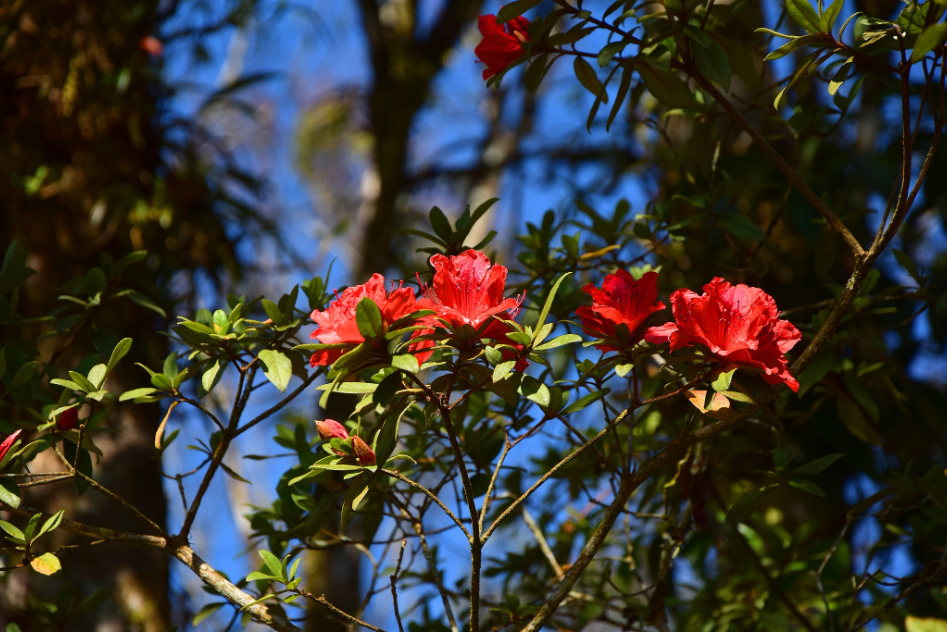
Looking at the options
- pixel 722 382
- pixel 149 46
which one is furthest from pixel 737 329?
pixel 149 46

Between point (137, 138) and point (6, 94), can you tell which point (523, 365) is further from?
point (6, 94)

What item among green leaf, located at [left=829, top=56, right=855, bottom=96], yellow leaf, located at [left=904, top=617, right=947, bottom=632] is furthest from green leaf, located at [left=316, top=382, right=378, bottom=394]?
yellow leaf, located at [left=904, top=617, right=947, bottom=632]

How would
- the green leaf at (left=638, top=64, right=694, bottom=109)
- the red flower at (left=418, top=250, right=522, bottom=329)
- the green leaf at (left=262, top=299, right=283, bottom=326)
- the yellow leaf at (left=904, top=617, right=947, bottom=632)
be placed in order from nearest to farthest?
1. the red flower at (left=418, top=250, right=522, bottom=329)
2. the green leaf at (left=262, top=299, right=283, bottom=326)
3. the green leaf at (left=638, top=64, right=694, bottom=109)
4. the yellow leaf at (left=904, top=617, right=947, bottom=632)

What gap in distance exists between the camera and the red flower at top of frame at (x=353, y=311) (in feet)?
2.35

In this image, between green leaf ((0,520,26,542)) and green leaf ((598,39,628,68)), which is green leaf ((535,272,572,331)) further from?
green leaf ((0,520,26,542))

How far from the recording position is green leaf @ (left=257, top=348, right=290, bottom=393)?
81 cm

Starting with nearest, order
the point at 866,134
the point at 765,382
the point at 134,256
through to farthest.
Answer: the point at 765,382, the point at 134,256, the point at 866,134

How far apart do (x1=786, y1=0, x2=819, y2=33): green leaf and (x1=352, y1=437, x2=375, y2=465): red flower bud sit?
0.68 meters

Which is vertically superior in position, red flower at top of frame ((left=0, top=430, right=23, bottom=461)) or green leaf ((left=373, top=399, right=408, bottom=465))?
red flower at top of frame ((left=0, top=430, right=23, bottom=461))

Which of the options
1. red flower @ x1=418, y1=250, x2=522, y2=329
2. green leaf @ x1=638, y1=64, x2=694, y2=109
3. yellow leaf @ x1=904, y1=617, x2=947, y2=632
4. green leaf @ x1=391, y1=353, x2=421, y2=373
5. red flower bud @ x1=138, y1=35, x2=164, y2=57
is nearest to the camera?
green leaf @ x1=391, y1=353, x2=421, y2=373

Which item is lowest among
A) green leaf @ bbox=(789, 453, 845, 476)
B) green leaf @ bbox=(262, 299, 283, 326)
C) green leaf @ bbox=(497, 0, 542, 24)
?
green leaf @ bbox=(789, 453, 845, 476)

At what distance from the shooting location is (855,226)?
67.6 inches

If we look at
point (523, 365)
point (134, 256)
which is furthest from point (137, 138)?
→ point (523, 365)

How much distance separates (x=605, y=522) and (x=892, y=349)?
147 centimetres
